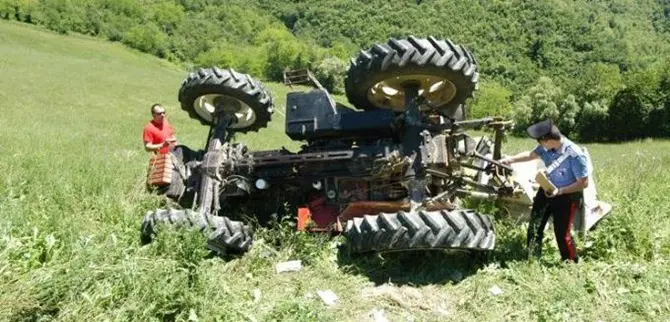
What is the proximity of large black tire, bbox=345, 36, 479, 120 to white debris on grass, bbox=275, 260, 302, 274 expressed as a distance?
198 cm

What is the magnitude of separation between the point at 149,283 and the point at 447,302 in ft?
7.74

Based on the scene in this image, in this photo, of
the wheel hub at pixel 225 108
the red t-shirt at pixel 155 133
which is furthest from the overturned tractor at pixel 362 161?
the red t-shirt at pixel 155 133

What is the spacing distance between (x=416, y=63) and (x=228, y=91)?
245 centimetres

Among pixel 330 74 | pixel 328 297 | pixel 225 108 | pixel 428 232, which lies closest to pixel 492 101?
pixel 330 74

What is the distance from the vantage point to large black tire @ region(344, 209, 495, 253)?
16.9 ft

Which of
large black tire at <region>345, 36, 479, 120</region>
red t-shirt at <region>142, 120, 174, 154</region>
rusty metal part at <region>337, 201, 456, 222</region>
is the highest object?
large black tire at <region>345, 36, 479, 120</region>

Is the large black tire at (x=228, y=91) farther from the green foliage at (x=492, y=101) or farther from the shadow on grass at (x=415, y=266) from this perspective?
the green foliage at (x=492, y=101)

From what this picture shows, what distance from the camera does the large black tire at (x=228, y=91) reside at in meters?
7.22

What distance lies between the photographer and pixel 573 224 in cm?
600

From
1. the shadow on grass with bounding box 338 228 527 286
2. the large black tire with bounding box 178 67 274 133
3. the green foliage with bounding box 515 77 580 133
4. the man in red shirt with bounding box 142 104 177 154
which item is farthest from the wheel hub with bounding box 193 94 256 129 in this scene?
the green foliage with bounding box 515 77 580 133

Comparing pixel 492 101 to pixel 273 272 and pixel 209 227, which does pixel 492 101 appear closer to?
pixel 273 272

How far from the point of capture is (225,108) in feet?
25.2

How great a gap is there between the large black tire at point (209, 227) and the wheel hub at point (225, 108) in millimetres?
2201

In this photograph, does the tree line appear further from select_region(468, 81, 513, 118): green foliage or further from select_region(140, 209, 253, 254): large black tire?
select_region(140, 209, 253, 254): large black tire
